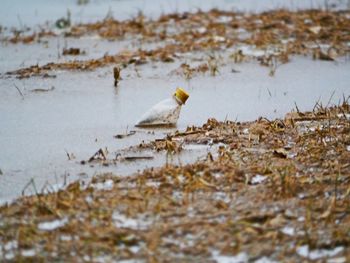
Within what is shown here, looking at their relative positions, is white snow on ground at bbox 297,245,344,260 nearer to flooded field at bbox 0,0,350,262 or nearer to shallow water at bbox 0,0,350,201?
flooded field at bbox 0,0,350,262

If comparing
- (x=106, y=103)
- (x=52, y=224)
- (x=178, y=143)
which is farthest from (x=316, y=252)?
(x=106, y=103)

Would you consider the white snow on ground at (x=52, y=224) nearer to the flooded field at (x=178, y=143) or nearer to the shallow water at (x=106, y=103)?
the flooded field at (x=178, y=143)

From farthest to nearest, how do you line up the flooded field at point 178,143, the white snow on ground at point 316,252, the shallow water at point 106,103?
the shallow water at point 106,103 < the flooded field at point 178,143 < the white snow on ground at point 316,252

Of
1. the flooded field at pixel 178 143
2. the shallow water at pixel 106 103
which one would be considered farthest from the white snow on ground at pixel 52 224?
the shallow water at pixel 106 103

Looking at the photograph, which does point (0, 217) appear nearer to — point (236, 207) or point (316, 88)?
point (236, 207)

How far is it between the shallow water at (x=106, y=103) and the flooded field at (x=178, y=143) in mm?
13

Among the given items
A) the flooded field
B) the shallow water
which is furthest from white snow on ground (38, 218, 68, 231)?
the shallow water

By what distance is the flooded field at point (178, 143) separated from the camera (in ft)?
7.14

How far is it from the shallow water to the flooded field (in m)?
0.01

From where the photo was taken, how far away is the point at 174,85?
15.4 feet

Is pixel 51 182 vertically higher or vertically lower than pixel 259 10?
lower

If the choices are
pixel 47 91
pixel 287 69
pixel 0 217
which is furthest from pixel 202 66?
pixel 0 217

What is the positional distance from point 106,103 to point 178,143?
110cm

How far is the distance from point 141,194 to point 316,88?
97.9 inches
